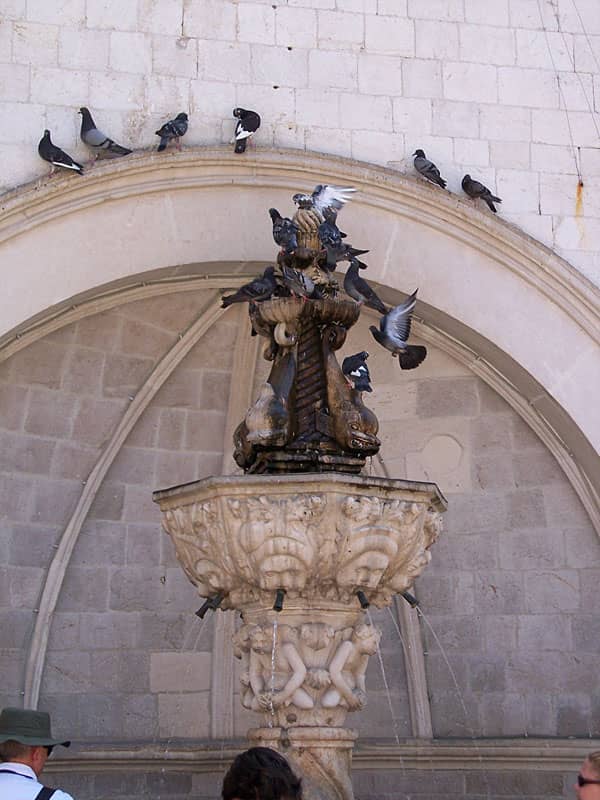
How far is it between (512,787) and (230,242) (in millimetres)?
3196

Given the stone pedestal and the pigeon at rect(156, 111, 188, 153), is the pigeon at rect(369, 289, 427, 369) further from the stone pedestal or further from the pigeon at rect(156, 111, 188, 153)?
the pigeon at rect(156, 111, 188, 153)

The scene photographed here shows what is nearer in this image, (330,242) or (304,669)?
(304,669)

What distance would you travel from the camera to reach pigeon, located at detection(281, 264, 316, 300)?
5625 millimetres

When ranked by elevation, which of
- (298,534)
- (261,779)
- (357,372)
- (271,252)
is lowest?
(261,779)

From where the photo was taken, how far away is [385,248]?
23.6 ft

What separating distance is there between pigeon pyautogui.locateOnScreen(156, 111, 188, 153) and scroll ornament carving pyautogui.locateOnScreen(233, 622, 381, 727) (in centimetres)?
263

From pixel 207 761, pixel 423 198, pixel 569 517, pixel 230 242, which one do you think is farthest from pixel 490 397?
pixel 207 761

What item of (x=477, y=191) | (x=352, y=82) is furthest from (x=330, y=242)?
(x=352, y=82)

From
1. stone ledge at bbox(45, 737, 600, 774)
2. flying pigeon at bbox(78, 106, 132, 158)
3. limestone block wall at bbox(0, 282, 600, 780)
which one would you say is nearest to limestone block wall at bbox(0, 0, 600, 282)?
flying pigeon at bbox(78, 106, 132, 158)

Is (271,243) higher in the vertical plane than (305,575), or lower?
higher

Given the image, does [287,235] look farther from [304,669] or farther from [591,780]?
[591,780]

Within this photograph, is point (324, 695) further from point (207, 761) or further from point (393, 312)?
point (207, 761)

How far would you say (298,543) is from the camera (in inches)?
201

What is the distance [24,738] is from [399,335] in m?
2.80
